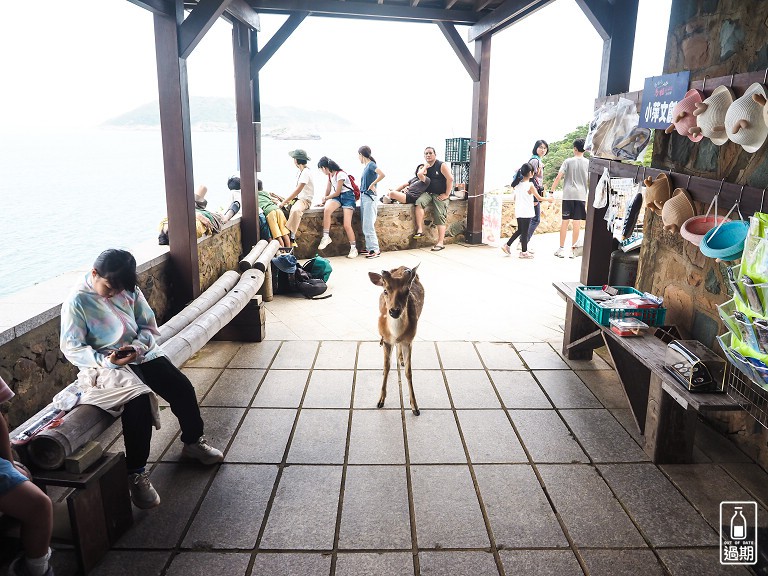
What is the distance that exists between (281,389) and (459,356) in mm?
1606

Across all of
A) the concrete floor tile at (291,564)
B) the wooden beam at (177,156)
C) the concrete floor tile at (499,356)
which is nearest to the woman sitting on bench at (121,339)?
the concrete floor tile at (291,564)

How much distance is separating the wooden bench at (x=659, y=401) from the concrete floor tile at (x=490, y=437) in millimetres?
786

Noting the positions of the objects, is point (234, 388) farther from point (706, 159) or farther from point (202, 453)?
point (706, 159)

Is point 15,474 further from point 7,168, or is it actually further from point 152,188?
point 7,168

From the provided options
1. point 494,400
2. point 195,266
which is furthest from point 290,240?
point 494,400

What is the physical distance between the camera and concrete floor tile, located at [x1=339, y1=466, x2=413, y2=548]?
7.95 feet

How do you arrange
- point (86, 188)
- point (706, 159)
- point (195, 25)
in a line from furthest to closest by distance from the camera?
point (86, 188) < point (195, 25) < point (706, 159)

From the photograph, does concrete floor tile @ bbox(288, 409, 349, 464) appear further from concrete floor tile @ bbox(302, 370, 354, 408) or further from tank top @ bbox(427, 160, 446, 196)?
tank top @ bbox(427, 160, 446, 196)

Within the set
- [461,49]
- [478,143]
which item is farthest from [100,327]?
[461,49]

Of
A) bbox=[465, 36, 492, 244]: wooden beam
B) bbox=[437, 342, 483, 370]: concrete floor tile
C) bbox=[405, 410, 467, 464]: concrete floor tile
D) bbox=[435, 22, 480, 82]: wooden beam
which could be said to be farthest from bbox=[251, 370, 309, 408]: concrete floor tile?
bbox=[435, 22, 480, 82]: wooden beam

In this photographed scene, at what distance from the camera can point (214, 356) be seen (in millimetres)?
4684

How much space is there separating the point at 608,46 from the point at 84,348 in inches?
172

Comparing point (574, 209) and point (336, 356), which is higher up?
point (574, 209)

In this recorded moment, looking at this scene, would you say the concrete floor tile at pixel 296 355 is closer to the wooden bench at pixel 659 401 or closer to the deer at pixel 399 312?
the deer at pixel 399 312
